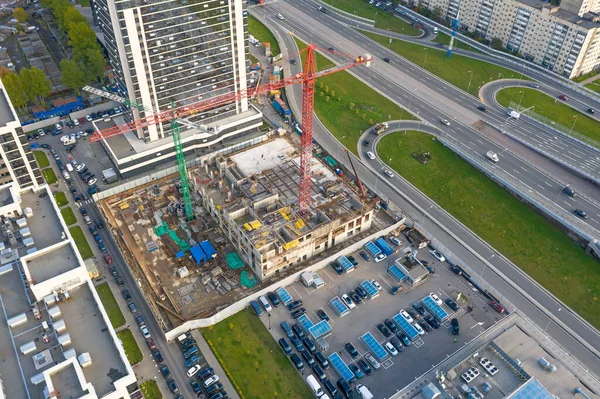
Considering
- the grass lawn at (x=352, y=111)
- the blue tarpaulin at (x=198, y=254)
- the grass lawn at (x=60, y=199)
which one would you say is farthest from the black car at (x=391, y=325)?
the grass lawn at (x=60, y=199)

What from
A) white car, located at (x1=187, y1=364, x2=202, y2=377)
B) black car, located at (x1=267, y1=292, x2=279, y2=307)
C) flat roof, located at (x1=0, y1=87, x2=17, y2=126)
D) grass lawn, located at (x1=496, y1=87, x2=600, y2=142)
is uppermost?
→ flat roof, located at (x1=0, y1=87, x2=17, y2=126)

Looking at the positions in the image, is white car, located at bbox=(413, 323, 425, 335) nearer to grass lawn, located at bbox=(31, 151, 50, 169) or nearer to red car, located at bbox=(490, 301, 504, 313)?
red car, located at bbox=(490, 301, 504, 313)

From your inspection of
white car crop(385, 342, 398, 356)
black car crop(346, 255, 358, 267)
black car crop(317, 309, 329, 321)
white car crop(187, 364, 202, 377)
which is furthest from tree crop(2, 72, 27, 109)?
white car crop(385, 342, 398, 356)

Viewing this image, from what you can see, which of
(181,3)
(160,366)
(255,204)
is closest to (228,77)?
(181,3)

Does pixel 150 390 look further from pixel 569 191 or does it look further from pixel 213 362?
pixel 569 191

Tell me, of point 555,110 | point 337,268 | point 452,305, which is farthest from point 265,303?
point 555,110
